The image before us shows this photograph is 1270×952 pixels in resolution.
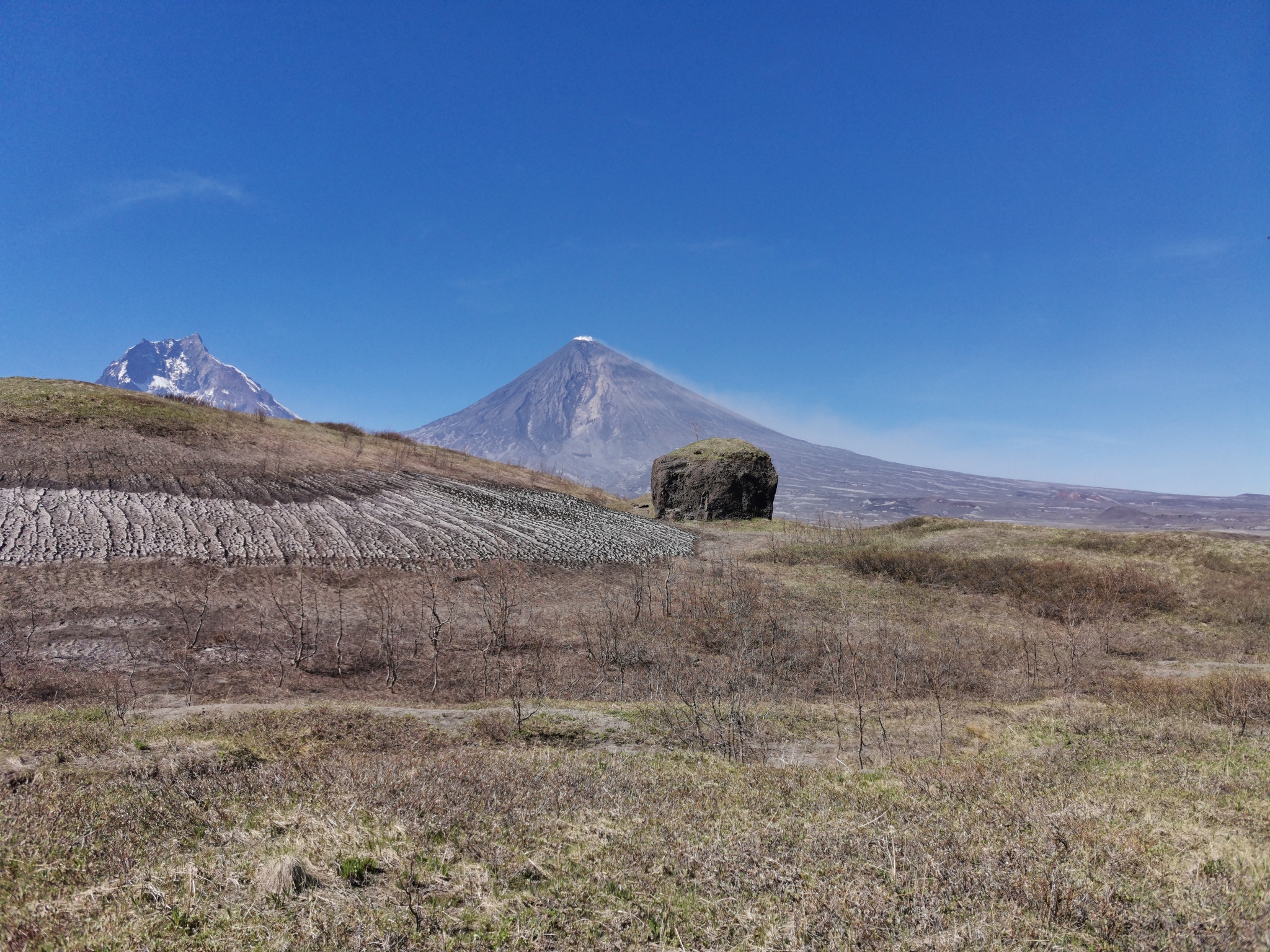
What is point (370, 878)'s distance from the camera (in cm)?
391

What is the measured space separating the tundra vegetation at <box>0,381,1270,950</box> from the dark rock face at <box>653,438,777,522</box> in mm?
24535

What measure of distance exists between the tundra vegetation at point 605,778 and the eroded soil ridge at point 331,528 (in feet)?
5.93

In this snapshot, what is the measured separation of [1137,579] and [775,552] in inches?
530

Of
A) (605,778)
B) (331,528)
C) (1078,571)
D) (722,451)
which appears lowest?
(605,778)

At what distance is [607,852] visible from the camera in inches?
173

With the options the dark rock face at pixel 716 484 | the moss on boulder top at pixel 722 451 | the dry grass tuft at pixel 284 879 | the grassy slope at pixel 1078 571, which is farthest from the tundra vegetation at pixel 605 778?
the moss on boulder top at pixel 722 451

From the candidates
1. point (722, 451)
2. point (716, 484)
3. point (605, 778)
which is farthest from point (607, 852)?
point (722, 451)

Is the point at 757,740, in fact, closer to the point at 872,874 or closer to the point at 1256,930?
the point at 872,874

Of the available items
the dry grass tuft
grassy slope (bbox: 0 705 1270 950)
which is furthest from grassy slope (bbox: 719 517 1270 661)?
the dry grass tuft

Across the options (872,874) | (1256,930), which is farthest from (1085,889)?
(872,874)

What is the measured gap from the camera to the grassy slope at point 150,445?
24.2 m

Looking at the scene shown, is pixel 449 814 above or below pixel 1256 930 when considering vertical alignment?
below

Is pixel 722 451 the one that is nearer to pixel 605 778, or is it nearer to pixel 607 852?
pixel 605 778

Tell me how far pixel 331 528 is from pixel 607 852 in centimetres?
2296
